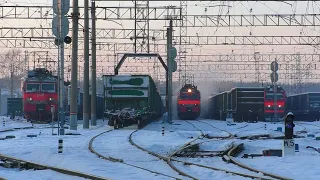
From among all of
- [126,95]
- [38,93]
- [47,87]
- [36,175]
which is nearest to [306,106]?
[47,87]

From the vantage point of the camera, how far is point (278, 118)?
53250 millimetres

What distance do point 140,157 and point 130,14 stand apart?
95.0 ft

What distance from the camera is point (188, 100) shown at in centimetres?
5909

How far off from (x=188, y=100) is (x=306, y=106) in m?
12.3

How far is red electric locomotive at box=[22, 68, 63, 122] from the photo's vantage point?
154 feet

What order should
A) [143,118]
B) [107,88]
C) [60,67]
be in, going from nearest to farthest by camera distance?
1. [60,67]
2. [107,88]
3. [143,118]

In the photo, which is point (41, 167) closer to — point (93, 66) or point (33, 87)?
point (93, 66)

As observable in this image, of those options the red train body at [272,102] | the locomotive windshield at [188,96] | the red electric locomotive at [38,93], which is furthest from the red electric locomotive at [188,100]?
the red electric locomotive at [38,93]

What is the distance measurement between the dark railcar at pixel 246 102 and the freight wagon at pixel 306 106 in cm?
639

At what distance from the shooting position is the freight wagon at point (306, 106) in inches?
2247

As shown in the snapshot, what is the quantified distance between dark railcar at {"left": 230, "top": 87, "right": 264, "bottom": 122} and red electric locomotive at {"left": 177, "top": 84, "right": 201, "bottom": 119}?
6733 mm

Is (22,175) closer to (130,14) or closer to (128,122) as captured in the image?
(128,122)

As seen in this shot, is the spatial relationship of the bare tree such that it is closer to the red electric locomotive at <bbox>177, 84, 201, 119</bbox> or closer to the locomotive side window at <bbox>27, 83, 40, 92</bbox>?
the red electric locomotive at <bbox>177, 84, 201, 119</bbox>

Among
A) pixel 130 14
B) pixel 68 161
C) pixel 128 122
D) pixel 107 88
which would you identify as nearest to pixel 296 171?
pixel 68 161
